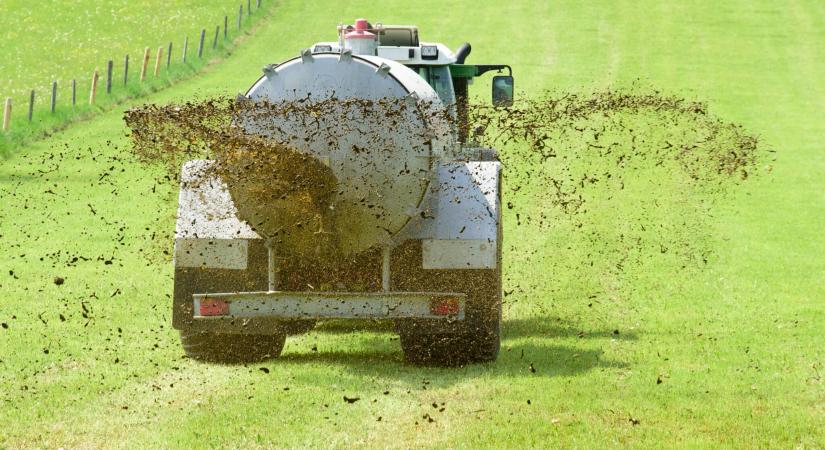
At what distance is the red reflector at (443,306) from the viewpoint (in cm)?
984

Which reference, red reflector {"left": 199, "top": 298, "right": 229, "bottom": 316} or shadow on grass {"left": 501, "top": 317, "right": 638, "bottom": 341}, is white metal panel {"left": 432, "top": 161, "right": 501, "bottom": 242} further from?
shadow on grass {"left": 501, "top": 317, "right": 638, "bottom": 341}

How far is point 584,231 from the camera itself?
2047 cm

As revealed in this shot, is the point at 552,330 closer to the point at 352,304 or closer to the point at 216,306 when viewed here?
the point at 352,304

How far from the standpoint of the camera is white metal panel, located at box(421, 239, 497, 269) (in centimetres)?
1027

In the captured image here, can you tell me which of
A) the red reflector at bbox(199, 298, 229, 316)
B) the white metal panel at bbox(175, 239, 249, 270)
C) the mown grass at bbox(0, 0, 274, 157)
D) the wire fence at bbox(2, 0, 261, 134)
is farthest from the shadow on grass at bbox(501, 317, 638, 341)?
the wire fence at bbox(2, 0, 261, 134)

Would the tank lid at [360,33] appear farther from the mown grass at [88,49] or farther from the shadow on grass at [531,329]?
the mown grass at [88,49]

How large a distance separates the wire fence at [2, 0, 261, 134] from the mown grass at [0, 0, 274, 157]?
0.10 metres

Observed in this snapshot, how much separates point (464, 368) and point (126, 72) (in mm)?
27728

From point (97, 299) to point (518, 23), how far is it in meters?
35.4

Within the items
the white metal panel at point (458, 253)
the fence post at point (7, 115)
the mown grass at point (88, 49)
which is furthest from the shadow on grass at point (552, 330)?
the fence post at point (7, 115)

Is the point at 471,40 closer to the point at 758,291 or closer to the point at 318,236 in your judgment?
the point at 758,291

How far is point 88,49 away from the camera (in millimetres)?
45406

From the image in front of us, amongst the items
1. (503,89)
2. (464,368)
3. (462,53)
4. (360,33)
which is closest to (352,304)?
(464,368)

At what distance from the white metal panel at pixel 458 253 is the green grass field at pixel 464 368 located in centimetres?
81
